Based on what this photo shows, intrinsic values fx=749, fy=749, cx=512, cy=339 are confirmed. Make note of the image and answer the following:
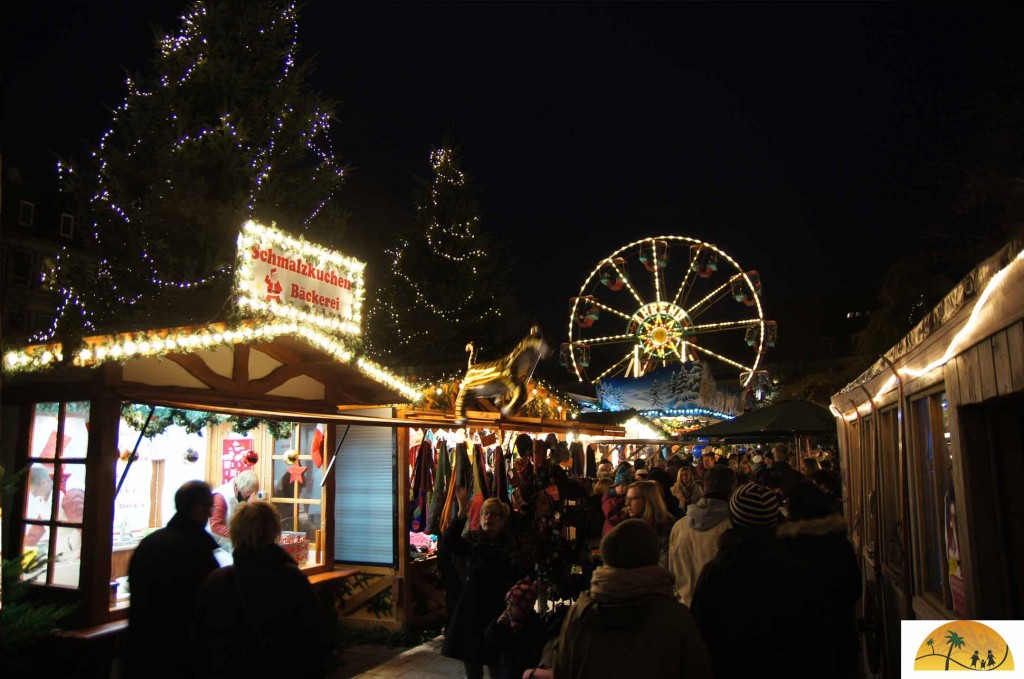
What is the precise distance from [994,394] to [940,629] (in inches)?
51.3

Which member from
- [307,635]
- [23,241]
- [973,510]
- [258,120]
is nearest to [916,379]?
[973,510]

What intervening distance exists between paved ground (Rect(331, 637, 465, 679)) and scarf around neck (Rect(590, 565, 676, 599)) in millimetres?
4513

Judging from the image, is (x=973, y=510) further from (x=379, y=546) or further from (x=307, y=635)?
(x=379, y=546)

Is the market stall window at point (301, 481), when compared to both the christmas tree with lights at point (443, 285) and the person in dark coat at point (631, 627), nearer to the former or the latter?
the person in dark coat at point (631, 627)

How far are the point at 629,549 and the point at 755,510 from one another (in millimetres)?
789

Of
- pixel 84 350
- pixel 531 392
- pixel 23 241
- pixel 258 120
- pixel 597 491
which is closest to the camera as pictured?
pixel 84 350

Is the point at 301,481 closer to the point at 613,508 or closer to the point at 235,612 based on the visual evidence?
the point at 613,508

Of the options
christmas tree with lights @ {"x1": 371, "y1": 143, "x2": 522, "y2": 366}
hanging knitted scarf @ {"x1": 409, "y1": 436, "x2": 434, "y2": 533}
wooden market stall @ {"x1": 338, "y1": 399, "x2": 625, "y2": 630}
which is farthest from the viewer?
christmas tree with lights @ {"x1": 371, "y1": 143, "x2": 522, "y2": 366}

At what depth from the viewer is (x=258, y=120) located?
1570 cm

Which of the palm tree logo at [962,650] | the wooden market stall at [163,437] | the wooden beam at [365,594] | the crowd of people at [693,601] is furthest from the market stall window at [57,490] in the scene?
the palm tree logo at [962,650]

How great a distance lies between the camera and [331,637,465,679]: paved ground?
698 cm

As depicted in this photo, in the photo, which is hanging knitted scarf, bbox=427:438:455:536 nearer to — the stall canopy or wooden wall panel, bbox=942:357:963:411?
the stall canopy

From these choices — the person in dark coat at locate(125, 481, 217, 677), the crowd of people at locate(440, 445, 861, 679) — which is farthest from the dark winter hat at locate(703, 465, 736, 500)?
the person in dark coat at locate(125, 481, 217, 677)

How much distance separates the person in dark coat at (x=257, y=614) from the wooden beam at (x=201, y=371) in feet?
10.4
